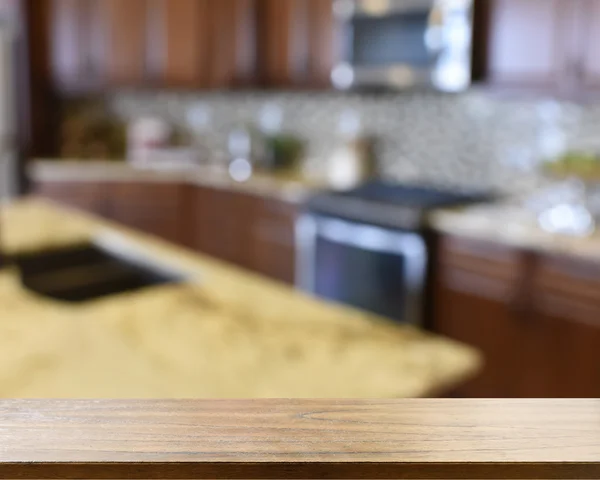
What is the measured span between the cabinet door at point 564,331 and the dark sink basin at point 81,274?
1.37 metres

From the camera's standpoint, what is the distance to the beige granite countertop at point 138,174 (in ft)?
13.6

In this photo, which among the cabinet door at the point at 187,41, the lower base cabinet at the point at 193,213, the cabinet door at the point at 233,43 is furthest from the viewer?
the cabinet door at the point at 187,41

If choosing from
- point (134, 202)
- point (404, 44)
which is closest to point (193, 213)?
point (134, 202)

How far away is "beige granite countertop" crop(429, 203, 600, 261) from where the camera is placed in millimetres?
2609

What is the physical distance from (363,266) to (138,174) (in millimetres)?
1733

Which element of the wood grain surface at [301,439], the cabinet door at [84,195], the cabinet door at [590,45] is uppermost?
the cabinet door at [590,45]

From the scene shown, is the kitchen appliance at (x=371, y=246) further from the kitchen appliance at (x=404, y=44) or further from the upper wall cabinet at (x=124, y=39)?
the upper wall cabinet at (x=124, y=39)

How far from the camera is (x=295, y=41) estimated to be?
4.05 metres

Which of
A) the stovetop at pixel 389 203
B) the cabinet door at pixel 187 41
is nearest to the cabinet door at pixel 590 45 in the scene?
the stovetop at pixel 389 203

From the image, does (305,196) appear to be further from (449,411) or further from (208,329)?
(449,411)

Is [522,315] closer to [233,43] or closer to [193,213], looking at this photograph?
[193,213]

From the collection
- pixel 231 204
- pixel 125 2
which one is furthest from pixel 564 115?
pixel 125 2

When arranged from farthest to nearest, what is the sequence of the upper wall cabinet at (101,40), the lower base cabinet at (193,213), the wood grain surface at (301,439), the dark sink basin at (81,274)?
the upper wall cabinet at (101,40)
the lower base cabinet at (193,213)
the dark sink basin at (81,274)
the wood grain surface at (301,439)

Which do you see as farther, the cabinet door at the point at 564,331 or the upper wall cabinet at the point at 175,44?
the upper wall cabinet at the point at 175,44
